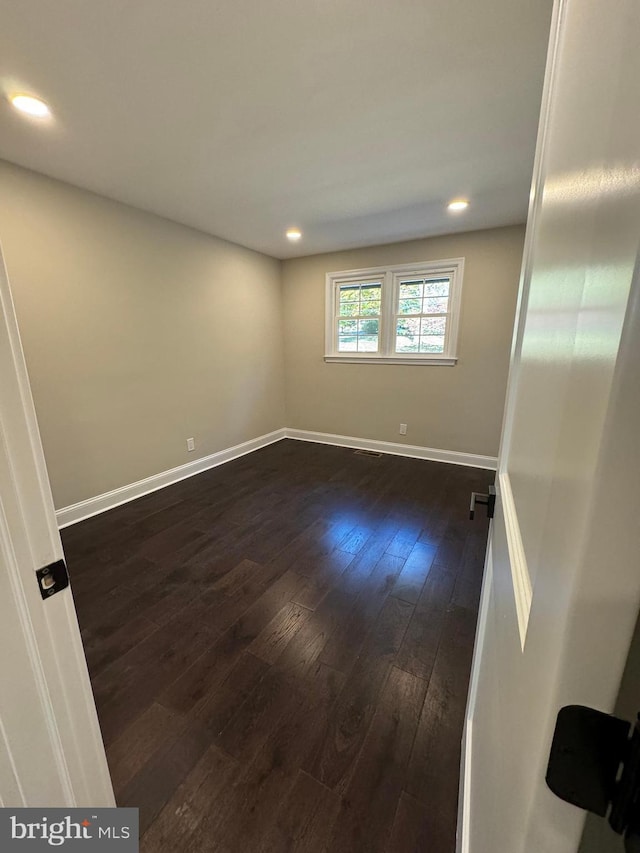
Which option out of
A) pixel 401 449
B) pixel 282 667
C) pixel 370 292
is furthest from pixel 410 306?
pixel 282 667

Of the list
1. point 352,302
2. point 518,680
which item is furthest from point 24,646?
point 352,302

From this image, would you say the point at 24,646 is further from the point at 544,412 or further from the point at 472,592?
the point at 472,592

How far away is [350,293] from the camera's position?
4230 millimetres

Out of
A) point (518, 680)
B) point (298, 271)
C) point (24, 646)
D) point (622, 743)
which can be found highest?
point (298, 271)

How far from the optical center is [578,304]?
0.32 m

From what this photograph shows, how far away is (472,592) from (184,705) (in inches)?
60.8

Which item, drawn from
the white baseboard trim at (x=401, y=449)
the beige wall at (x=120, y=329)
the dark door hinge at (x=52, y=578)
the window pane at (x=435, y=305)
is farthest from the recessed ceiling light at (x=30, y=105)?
the white baseboard trim at (x=401, y=449)

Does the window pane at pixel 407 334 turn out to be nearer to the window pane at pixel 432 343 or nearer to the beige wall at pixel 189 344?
the window pane at pixel 432 343

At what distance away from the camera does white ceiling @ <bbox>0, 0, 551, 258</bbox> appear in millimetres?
1231

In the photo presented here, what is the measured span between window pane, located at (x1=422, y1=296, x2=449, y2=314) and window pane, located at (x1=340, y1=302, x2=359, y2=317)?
0.84 meters

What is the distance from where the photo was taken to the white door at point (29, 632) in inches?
23.3

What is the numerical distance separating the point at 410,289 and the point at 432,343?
0.67 m

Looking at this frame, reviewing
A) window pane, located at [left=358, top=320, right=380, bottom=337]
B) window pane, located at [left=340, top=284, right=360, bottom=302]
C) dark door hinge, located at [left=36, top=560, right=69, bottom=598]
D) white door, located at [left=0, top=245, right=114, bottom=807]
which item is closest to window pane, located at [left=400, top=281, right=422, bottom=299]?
window pane, located at [left=358, top=320, right=380, bottom=337]

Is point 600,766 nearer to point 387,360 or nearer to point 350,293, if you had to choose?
→ point 387,360
